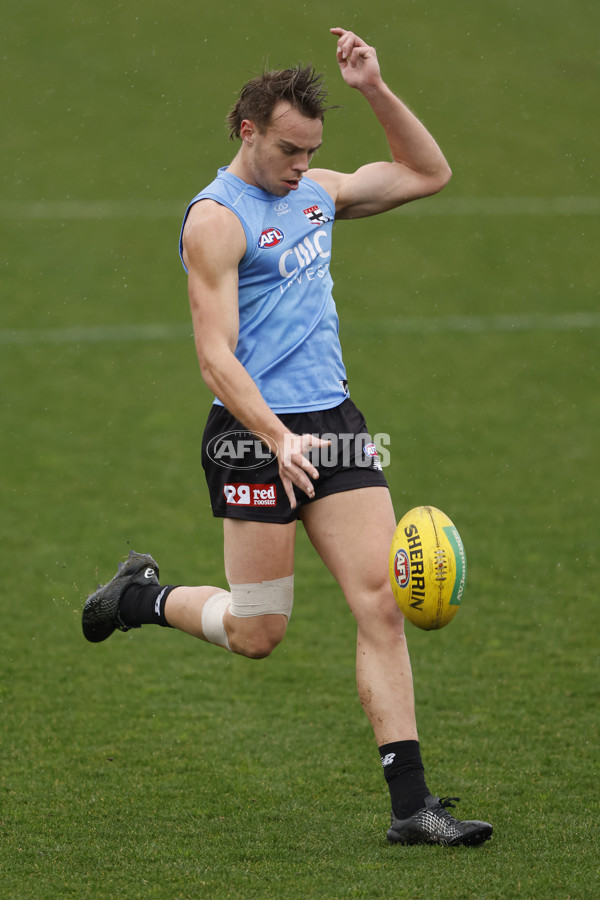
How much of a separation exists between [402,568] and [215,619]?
0.92 m

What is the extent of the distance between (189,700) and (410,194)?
2763 millimetres

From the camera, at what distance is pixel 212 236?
171 inches

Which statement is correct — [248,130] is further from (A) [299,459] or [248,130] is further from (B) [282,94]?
(A) [299,459]

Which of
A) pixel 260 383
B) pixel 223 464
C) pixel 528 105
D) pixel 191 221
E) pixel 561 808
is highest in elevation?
pixel 528 105

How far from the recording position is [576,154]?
72.8ft

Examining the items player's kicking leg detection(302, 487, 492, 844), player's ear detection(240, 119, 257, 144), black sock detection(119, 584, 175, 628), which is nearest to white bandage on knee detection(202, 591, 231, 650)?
black sock detection(119, 584, 175, 628)

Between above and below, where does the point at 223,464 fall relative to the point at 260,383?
below

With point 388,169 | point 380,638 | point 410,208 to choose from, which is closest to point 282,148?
point 388,169

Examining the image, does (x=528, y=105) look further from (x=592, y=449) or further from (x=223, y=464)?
(x=223, y=464)

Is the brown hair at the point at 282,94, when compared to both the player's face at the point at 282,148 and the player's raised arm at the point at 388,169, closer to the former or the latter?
the player's face at the point at 282,148

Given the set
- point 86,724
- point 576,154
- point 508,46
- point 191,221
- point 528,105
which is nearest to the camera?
point 191,221

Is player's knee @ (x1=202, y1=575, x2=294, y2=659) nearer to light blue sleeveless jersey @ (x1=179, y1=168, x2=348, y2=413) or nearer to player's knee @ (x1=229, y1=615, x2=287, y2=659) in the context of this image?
player's knee @ (x1=229, y1=615, x2=287, y2=659)

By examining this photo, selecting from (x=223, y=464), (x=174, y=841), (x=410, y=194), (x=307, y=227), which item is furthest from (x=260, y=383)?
(x=174, y=841)

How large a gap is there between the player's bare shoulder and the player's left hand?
2.65ft
